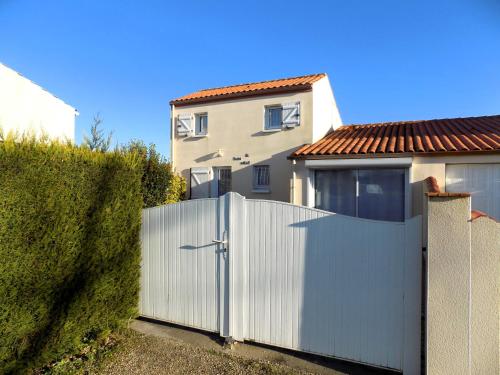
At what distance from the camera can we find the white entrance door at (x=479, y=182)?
6879 mm

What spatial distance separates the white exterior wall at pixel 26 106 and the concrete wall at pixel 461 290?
38.6ft

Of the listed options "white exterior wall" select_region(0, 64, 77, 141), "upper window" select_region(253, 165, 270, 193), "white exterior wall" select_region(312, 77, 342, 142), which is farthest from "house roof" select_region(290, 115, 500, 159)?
"white exterior wall" select_region(0, 64, 77, 141)

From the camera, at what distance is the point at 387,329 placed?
10.5 ft

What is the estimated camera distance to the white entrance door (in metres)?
6.88

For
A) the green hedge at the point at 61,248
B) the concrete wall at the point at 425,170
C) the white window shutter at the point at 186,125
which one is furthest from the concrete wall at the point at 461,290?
the white window shutter at the point at 186,125

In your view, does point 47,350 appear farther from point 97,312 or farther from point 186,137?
point 186,137

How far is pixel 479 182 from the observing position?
23.0 ft

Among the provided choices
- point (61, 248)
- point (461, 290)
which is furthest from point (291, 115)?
point (61, 248)

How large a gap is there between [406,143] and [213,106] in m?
7.99

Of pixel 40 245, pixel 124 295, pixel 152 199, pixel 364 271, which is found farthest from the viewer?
pixel 152 199

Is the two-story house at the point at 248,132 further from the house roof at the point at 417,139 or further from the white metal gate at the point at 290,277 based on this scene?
the white metal gate at the point at 290,277

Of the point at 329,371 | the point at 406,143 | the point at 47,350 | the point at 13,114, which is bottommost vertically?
the point at 329,371

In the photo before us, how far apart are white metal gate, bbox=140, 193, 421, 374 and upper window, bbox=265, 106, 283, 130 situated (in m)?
7.74

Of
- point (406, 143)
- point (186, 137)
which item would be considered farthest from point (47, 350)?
point (186, 137)
